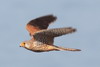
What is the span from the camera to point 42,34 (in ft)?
48.3

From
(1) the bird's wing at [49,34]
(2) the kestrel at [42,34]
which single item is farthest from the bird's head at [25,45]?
(1) the bird's wing at [49,34]

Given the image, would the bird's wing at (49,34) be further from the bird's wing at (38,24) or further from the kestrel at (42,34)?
the bird's wing at (38,24)

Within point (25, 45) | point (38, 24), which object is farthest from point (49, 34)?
point (38, 24)

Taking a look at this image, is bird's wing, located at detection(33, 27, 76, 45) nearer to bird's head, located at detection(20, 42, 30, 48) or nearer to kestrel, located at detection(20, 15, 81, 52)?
kestrel, located at detection(20, 15, 81, 52)

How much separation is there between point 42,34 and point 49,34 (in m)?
0.35

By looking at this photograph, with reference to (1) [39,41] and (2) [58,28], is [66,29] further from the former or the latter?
(1) [39,41]

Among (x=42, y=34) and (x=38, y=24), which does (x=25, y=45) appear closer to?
(x=42, y=34)

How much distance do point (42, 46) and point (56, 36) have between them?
2.89 ft

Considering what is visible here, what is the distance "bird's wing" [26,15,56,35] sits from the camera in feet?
51.8

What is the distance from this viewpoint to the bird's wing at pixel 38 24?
1578cm

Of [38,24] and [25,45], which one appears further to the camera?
[38,24]

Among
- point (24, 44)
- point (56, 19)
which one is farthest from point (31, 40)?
point (56, 19)

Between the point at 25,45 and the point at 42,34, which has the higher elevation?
the point at 42,34

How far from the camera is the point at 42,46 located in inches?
590
